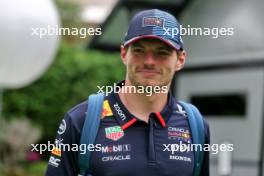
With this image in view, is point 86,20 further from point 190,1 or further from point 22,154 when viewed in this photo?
point 190,1

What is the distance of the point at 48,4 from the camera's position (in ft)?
21.6

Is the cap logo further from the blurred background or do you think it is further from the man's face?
the blurred background

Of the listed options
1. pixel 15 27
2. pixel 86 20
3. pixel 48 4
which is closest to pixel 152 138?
pixel 15 27

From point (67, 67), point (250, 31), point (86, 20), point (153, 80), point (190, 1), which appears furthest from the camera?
point (86, 20)

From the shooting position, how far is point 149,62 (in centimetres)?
281

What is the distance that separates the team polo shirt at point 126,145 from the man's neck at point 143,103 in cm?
2

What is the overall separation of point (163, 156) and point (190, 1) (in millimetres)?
5660

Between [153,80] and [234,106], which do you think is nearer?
[153,80]

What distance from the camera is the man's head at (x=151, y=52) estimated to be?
282 cm

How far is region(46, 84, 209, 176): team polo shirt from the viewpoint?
2859 mm

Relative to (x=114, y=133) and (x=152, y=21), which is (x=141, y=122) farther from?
(x=152, y=21)
